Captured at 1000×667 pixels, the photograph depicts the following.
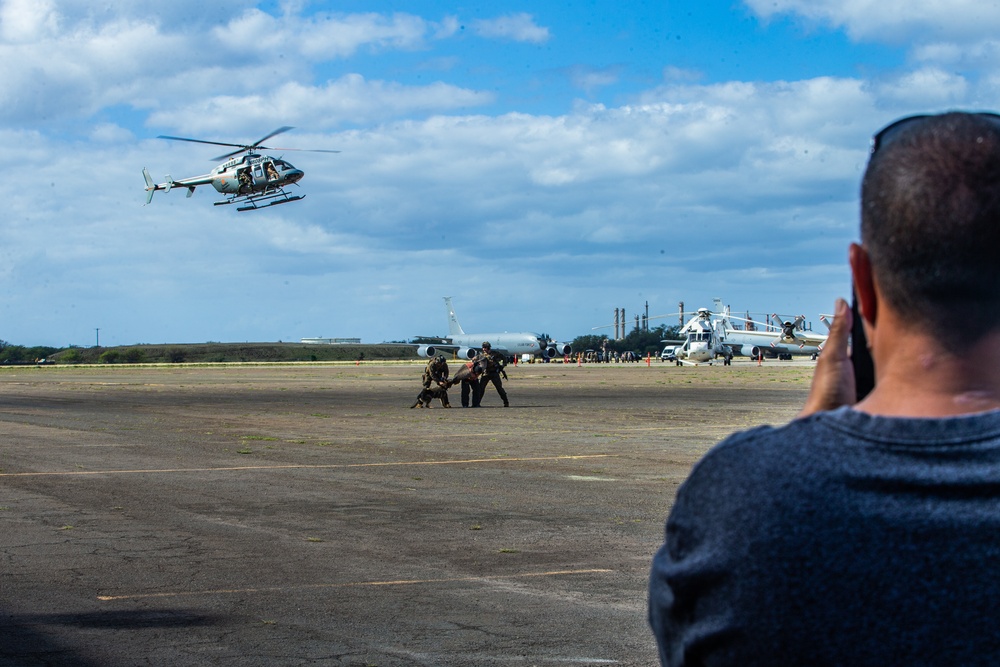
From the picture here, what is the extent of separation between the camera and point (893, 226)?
5.86 ft

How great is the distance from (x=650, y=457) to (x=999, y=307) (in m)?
15.6

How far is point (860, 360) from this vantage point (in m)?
1.97

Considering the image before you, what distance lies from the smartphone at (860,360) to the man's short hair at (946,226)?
16 cm

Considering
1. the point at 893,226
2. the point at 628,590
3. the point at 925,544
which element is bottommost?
the point at 628,590

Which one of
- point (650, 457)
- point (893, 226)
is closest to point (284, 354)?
point (650, 457)

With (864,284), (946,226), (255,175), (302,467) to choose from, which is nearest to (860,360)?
(864,284)

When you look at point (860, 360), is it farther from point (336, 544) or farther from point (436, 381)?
point (436, 381)

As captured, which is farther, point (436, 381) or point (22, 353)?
point (22, 353)

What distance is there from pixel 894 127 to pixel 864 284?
9.5 inches

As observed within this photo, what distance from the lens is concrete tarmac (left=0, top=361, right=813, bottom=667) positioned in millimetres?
6617

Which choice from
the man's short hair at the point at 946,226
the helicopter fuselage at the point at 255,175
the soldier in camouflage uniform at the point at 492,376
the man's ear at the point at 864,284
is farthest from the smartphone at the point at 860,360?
the helicopter fuselage at the point at 255,175

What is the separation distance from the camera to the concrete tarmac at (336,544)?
6.62 m

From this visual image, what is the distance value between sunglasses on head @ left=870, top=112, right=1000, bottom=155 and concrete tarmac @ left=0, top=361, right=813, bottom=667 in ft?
15.3

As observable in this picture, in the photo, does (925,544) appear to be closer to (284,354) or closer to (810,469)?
(810,469)
